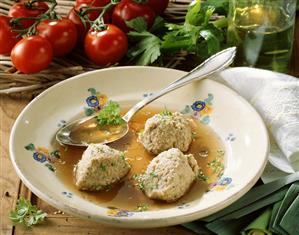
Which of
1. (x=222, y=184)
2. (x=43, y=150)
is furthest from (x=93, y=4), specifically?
(x=222, y=184)

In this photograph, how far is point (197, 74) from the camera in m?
2.24

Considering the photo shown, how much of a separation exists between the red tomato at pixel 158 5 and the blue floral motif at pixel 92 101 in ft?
1.96

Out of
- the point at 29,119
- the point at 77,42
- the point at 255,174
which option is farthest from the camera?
the point at 77,42

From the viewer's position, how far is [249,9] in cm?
248

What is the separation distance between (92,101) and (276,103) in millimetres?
597

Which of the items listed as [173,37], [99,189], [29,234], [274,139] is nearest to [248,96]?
[274,139]

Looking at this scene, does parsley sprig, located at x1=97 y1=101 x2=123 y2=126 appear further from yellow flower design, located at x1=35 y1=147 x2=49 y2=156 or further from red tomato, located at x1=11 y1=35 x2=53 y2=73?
red tomato, located at x1=11 y1=35 x2=53 y2=73

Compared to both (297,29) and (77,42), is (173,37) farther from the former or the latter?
(297,29)

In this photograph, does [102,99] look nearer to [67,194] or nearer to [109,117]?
[109,117]

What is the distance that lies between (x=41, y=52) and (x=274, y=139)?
2.82 ft

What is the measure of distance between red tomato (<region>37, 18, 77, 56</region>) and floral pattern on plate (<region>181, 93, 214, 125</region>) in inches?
22.1

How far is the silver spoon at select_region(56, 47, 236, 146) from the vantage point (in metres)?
2.12

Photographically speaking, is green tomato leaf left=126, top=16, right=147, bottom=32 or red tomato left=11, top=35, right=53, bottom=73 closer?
red tomato left=11, top=35, right=53, bottom=73

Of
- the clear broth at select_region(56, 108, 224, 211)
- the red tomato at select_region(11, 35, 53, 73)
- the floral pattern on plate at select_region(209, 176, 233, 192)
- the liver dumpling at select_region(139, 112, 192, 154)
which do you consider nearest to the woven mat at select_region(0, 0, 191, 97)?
the red tomato at select_region(11, 35, 53, 73)
